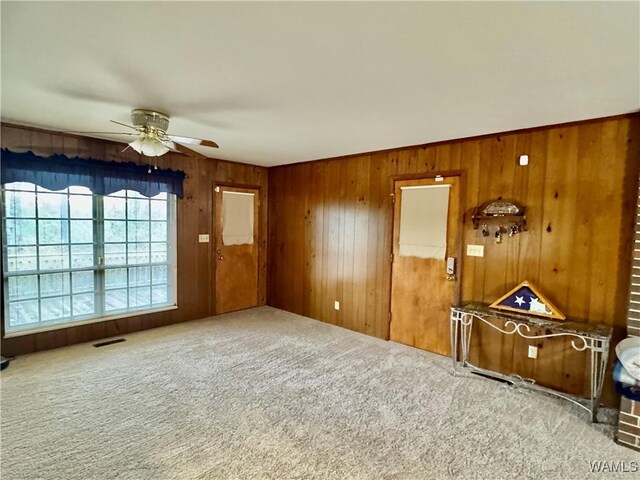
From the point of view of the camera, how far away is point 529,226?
312 centimetres

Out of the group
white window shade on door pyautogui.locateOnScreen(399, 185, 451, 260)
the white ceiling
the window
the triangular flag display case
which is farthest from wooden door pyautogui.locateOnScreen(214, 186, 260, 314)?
the triangular flag display case

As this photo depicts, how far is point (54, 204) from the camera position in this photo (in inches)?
145

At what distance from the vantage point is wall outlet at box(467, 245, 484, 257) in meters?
3.42

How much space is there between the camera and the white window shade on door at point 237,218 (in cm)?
520

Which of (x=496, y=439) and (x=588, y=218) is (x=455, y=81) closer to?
Result: (x=588, y=218)

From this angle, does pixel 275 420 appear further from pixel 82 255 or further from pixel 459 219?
pixel 82 255

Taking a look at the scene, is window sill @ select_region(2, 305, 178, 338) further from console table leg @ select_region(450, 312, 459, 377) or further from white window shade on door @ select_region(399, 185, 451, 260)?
console table leg @ select_region(450, 312, 459, 377)

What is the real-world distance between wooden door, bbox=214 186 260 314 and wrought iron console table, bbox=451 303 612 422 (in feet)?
11.2

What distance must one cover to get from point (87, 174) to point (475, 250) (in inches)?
177

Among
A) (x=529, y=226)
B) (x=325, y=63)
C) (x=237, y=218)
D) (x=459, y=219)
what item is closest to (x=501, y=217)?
(x=529, y=226)

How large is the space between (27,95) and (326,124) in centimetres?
242

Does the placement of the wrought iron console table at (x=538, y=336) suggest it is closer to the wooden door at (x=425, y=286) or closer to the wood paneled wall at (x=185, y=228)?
the wooden door at (x=425, y=286)

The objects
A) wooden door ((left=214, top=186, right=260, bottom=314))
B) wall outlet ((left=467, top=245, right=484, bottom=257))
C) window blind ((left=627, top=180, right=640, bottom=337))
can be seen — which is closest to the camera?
window blind ((left=627, top=180, right=640, bottom=337))

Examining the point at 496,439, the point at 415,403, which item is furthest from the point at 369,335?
the point at 496,439
